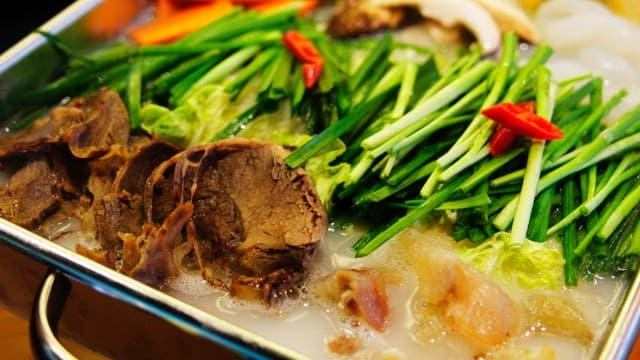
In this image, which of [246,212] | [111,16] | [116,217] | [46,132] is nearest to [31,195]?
[46,132]

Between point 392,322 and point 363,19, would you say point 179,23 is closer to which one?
point 363,19

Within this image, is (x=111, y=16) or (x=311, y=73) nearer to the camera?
(x=311, y=73)

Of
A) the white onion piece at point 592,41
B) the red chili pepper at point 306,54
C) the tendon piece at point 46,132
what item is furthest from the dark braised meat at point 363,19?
the tendon piece at point 46,132

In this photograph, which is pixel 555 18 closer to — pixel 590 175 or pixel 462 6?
pixel 462 6

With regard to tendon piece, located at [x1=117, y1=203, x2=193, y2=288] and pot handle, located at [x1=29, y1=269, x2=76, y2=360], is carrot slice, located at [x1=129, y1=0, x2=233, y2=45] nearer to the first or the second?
tendon piece, located at [x1=117, y1=203, x2=193, y2=288]

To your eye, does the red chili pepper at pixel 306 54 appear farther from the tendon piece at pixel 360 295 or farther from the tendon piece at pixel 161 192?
the tendon piece at pixel 360 295

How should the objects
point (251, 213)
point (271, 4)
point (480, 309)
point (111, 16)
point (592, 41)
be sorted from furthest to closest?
point (271, 4), point (111, 16), point (592, 41), point (251, 213), point (480, 309)

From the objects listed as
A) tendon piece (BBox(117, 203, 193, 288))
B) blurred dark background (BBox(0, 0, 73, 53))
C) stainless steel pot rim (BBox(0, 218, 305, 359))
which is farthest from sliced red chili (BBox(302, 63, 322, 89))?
blurred dark background (BBox(0, 0, 73, 53))
